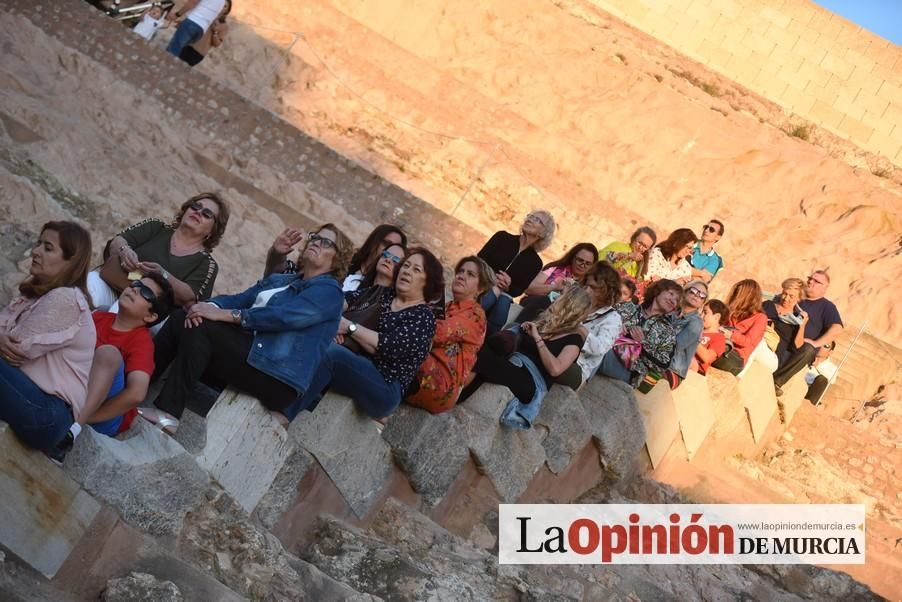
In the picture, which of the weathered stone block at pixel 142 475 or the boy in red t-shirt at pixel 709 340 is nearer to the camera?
the weathered stone block at pixel 142 475

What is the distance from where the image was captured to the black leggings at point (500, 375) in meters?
7.32

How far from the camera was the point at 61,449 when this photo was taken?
464 centimetres

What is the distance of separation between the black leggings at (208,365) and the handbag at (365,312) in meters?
0.72

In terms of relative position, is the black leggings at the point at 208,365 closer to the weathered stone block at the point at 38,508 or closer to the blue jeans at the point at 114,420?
the blue jeans at the point at 114,420

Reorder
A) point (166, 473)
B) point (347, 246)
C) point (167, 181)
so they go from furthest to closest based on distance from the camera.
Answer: point (167, 181) < point (347, 246) < point (166, 473)

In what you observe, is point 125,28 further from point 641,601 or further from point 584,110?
point 641,601

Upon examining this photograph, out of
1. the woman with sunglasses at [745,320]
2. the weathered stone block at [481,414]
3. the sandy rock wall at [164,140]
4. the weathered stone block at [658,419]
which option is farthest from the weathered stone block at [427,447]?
the sandy rock wall at [164,140]

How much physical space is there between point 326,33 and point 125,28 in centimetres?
611

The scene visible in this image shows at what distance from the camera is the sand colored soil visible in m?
20.5

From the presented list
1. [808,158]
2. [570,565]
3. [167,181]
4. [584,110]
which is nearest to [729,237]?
[808,158]

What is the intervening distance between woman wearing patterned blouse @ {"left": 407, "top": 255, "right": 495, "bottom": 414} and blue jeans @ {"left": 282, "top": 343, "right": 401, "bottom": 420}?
36 centimetres

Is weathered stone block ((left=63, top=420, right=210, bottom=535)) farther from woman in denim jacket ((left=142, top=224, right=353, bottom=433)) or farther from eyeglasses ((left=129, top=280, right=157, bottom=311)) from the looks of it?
eyeglasses ((left=129, top=280, right=157, bottom=311))

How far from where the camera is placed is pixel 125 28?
52.9 ft

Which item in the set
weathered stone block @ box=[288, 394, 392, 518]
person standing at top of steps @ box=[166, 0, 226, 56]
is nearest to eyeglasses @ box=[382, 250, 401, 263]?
weathered stone block @ box=[288, 394, 392, 518]
